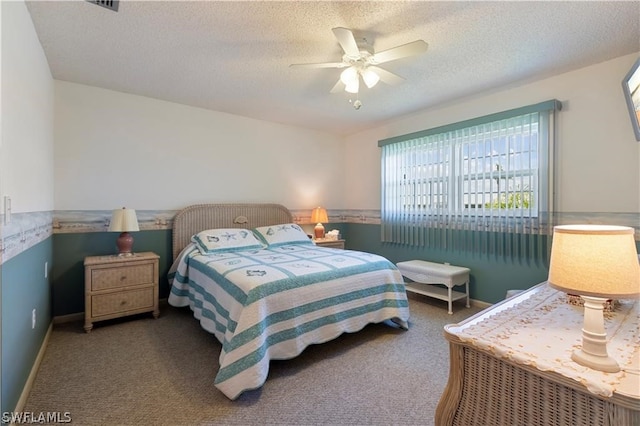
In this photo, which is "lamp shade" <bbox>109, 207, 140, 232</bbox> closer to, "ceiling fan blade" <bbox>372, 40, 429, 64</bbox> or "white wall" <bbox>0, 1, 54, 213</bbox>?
"white wall" <bbox>0, 1, 54, 213</bbox>

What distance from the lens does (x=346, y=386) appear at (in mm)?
1959

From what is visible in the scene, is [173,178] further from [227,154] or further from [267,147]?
A: [267,147]

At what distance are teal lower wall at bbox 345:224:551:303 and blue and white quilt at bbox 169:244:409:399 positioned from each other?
123cm

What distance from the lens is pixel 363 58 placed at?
226 centimetres

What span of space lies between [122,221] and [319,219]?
262cm

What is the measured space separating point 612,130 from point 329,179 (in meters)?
3.54

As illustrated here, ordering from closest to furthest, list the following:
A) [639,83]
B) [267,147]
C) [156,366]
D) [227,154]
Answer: [639,83]
[156,366]
[227,154]
[267,147]

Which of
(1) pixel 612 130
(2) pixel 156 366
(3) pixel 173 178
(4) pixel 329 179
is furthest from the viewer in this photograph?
(4) pixel 329 179

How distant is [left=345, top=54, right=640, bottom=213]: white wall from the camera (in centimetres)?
251

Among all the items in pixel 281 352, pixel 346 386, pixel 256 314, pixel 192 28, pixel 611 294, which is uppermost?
pixel 192 28

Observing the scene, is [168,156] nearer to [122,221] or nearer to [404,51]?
[122,221]

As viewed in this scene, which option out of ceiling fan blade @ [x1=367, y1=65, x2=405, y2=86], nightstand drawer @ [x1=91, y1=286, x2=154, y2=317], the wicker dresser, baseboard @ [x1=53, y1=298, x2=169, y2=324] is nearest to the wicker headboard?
nightstand drawer @ [x1=91, y1=286, x2=154, y2=317]

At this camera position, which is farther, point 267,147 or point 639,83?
point 267,147

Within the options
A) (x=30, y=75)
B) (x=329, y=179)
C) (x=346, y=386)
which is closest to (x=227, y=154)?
(x=329, y=179)
